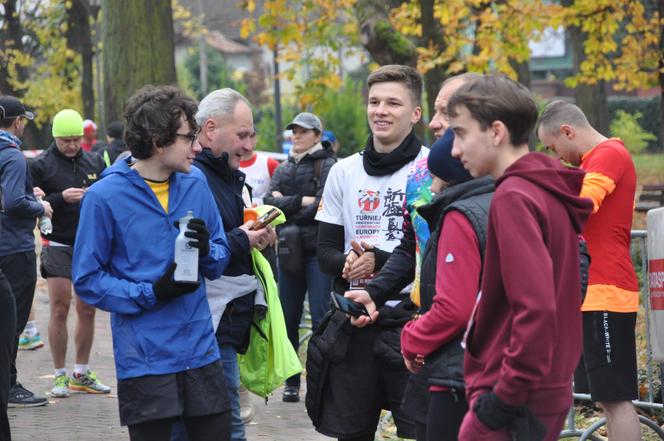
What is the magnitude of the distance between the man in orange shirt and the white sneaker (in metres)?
4.83

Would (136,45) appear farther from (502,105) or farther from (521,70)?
(521,70)

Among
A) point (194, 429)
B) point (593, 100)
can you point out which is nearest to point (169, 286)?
point (194, 429)

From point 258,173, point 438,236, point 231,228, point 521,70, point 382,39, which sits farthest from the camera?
point 521,70

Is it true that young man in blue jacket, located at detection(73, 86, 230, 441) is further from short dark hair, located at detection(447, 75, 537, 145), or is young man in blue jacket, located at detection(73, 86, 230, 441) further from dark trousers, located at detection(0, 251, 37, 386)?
dark trousers, located at detection(0, 251, 37, 386)

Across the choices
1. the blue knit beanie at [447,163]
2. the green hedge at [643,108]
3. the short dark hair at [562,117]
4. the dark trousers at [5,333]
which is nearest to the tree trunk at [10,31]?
the dark trousers at [5,333]

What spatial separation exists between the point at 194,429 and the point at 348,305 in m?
0.87

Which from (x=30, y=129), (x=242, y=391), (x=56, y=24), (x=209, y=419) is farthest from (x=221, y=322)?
(x=56, y=24)

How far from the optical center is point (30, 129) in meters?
29.8

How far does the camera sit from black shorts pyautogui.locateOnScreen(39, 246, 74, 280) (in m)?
9.55

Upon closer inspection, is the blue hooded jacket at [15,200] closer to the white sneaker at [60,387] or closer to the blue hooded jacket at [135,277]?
the white sneaker at [60,387]

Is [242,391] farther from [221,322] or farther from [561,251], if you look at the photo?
[561,251]

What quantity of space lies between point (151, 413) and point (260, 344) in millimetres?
1217

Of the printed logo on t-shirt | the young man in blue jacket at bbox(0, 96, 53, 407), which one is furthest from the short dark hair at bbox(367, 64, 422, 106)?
the young man in blue jacket at bbox(0, 96, 53, 407)

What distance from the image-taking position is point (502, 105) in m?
3.60
